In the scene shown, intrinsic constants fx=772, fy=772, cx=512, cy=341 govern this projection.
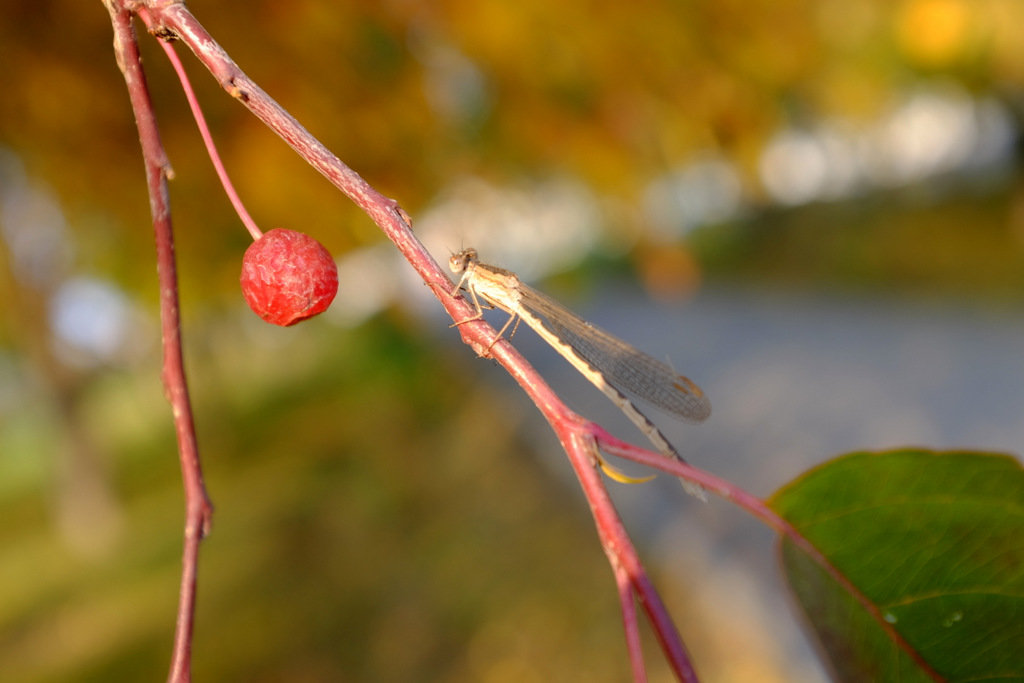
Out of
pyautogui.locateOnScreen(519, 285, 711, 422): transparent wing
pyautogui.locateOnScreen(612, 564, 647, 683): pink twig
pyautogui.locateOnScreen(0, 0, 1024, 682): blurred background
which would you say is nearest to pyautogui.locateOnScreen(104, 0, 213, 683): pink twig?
pyautogui.locateOnScreen(612, 564, 647, 683): pink twig

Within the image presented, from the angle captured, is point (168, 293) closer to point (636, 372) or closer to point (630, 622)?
point (630, 622)

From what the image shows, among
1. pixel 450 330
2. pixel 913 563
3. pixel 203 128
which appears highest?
pixel 450 330

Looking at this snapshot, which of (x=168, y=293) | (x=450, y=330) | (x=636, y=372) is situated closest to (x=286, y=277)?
(x=168, y=293)

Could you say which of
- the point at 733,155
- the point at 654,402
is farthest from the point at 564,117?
the point at 654,402

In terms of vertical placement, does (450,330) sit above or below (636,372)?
above

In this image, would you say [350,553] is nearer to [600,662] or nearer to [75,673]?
[75,673]

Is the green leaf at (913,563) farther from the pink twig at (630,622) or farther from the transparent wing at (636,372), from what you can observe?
the transparent wing at (636,372)

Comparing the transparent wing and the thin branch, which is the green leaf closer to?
the thin branch
